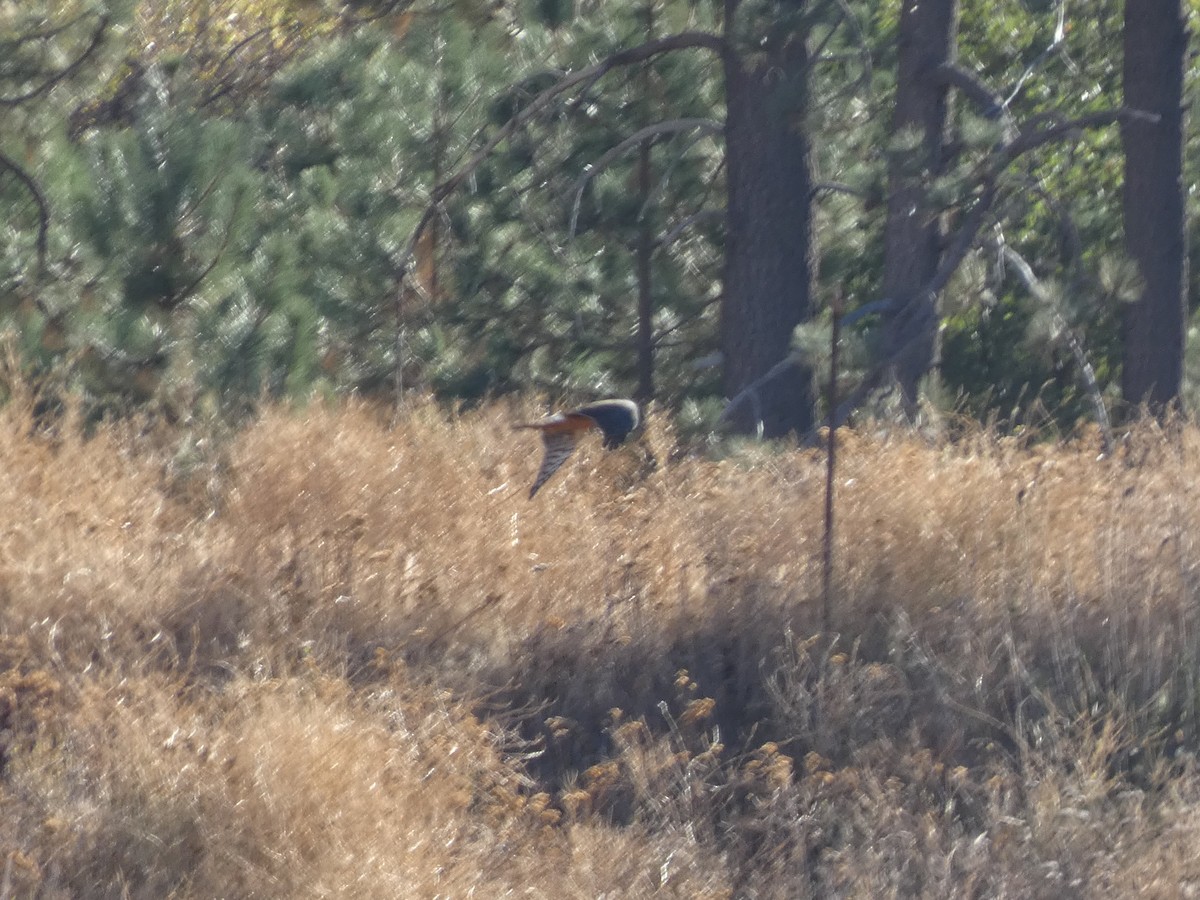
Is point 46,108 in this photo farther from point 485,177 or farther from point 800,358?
point 800,358

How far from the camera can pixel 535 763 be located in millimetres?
5449

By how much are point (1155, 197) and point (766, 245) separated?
111 inches

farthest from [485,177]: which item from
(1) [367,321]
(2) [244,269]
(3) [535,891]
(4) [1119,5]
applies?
(3) [535,891]

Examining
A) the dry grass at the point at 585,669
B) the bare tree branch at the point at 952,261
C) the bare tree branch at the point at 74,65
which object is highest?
the bare tree branch at the point at 74,65

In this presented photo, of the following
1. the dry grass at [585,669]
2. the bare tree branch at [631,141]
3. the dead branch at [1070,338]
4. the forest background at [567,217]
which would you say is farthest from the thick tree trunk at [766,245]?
the dry grass at [585,669]

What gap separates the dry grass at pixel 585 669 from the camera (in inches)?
181

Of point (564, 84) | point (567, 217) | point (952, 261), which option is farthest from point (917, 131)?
point (567, 217)

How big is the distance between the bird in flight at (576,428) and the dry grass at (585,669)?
23 centimetres

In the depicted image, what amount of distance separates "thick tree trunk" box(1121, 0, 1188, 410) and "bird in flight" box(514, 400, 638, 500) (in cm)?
488

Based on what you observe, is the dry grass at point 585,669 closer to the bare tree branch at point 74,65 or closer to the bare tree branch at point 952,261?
the bare tree branch at point 952,261

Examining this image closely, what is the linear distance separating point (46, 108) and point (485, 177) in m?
3.14

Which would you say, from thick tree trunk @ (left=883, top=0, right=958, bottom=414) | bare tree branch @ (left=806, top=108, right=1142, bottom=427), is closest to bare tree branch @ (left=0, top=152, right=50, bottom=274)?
bare tree branch @ (left=806, top=108, right=1142, bottom=427)

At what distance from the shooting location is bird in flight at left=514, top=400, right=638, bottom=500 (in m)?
6.61

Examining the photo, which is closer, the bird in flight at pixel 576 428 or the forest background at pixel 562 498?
the forest background at pixel 562 498
